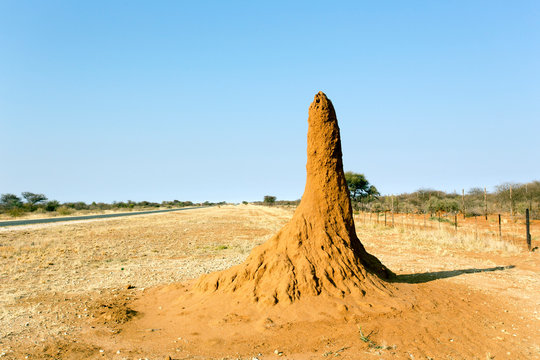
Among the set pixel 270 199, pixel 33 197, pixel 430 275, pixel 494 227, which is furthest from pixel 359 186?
pixel 270 199

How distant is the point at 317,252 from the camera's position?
7.48 m

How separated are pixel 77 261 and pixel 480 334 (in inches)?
519

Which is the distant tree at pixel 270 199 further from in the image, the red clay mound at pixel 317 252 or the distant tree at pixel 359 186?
the red clay mound at pixel 317 252

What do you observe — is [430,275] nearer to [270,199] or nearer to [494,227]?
[494,227]

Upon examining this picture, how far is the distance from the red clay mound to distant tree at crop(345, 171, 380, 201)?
43.5 metres

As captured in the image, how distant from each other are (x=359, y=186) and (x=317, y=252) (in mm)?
46409

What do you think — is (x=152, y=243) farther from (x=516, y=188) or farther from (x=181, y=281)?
(x=516, y=188)

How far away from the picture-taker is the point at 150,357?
5184mm

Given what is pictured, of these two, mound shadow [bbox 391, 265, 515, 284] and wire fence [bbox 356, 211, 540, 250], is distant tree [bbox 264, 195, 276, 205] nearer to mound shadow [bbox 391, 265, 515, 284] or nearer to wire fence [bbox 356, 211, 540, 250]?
wire fence [bbox 356, 211, 540, 250]

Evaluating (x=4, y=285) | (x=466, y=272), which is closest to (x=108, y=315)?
(x=4, y=285)

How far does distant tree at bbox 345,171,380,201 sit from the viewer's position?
51312 millimetres

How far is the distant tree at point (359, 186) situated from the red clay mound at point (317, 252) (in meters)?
43.5

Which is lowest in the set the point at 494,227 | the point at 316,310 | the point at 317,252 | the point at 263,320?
the point at 263,320

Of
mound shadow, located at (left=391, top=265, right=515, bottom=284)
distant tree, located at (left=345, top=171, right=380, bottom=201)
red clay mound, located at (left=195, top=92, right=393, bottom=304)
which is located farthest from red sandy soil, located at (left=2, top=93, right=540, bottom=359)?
A: distant tree, located at (left=345, top=171, right=380, bottom=201)
